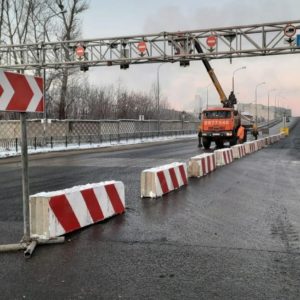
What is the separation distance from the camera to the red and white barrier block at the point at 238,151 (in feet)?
77.7

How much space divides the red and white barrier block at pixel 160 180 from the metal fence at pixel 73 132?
856 inches

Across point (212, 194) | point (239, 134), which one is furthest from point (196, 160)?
point (239, 134)

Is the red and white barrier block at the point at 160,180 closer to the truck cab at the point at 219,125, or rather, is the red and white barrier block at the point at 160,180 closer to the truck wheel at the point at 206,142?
the truck cab at the point at 219,125

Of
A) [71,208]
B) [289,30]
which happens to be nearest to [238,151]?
[289,30]

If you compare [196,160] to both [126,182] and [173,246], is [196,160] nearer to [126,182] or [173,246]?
[126,182]

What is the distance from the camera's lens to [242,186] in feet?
43.3

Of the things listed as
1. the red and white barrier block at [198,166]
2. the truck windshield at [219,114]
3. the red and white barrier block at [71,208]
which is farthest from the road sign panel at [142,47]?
the red and white barrier block at [71,208]

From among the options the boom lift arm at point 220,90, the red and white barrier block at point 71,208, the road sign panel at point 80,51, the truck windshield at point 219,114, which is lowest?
the red and white barrier block at point 71,208

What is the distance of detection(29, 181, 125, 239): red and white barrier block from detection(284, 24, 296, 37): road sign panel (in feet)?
73.5

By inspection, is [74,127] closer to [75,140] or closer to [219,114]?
[75,140]

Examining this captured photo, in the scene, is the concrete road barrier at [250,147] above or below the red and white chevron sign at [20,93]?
below

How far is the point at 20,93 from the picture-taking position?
21.0ft

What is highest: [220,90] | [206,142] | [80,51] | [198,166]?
[80,51]

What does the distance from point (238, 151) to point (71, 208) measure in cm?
1819
